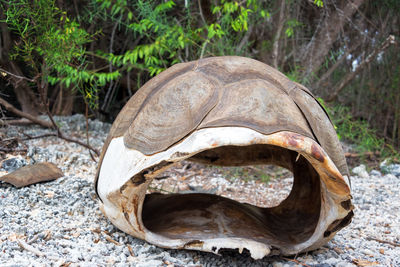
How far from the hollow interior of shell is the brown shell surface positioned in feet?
0.17

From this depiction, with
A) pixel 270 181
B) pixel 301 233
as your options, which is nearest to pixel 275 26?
pixel 270 181

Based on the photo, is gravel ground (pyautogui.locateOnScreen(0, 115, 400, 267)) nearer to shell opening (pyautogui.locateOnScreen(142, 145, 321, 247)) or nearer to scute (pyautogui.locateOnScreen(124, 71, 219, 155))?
shell opening (pyautogui.locateOnScreen(142, 145, 321, 247))

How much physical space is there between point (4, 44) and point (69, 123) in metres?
1.02

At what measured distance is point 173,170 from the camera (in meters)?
3.19

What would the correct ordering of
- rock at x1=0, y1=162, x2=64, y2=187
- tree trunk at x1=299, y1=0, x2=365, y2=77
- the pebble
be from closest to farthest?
rock at x1=0, y1=162, x2=64, y2=187 < the pebble < tree trunk at x1=299, y1=0, x2=365, y2=77

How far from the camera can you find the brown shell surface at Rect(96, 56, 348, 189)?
4.20 ft

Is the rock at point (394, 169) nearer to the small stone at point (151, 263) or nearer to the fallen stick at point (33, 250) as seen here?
the small stone at point (151, 263)

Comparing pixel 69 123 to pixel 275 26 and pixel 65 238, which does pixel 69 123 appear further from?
pixel 65 238

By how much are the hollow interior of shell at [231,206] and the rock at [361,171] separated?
5.63 feet

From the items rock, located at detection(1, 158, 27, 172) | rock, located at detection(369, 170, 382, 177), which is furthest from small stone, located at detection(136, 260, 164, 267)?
rock, located at detection(369, 170, 382, 177)

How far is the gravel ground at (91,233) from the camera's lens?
1.38 m

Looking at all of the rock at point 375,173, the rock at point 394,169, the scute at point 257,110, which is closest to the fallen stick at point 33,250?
the scute at point 257,110

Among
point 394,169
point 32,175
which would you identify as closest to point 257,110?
point 32,175

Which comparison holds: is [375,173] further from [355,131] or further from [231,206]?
[231,206]
